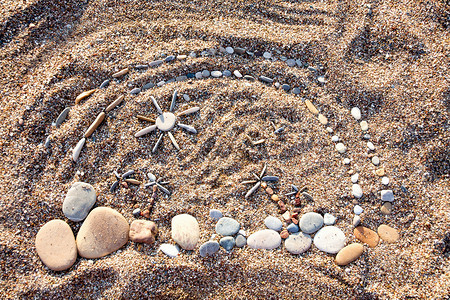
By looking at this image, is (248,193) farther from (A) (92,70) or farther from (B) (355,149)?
(A) (92,70)

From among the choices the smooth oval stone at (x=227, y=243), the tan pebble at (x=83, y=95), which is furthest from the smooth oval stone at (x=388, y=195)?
the tan pebble at (x=83, y=95)

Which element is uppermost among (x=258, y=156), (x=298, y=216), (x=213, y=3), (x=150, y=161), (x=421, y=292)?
(x=213, y=3)

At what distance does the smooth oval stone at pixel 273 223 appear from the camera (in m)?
2.89

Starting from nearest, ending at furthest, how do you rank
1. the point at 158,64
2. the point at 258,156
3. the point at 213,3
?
the point at 258,156 → the point at 158,64 → the point at 213,3

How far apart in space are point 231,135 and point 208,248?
1072 millimetres

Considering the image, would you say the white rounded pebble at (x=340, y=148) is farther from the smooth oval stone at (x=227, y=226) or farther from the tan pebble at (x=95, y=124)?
the tan pebble at (x=95, y=124)

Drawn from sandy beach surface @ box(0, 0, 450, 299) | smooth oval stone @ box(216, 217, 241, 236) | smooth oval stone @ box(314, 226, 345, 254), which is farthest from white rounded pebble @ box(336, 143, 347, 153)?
smooth oval stone @ box(216, 217, 241, 236)

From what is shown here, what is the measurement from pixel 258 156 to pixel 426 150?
62.2 inches

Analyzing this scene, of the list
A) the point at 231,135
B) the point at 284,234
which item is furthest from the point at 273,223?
the point at 231,135

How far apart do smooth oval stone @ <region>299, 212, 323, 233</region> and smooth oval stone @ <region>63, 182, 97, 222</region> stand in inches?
76.0

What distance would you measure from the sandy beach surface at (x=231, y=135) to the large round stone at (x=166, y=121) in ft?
0.35

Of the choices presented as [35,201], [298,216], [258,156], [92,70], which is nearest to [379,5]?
[258,156]

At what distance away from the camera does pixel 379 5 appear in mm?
3469

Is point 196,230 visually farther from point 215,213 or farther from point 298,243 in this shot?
point 298,243
